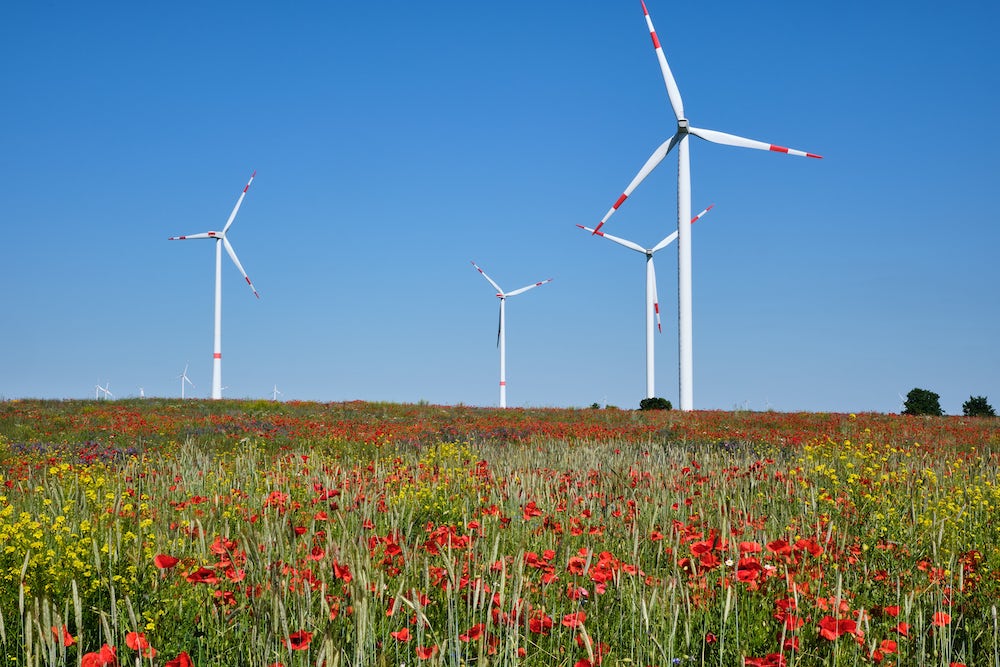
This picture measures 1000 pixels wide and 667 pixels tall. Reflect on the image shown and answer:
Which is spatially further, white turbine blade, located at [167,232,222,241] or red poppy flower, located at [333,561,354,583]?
white turbine blade, located at [167,232,222,241]

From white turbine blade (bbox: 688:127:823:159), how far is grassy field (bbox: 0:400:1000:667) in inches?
837

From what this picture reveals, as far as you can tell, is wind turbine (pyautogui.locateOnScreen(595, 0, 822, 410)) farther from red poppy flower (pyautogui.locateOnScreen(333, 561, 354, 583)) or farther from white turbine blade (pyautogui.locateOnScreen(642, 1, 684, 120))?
red poppy flower (pyautogui.locateOnScreen(333, 561, 354, 583))

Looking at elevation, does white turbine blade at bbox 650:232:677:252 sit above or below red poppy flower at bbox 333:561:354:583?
above

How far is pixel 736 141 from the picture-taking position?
36250 mm

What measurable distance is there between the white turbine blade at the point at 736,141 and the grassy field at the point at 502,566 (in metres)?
21.3

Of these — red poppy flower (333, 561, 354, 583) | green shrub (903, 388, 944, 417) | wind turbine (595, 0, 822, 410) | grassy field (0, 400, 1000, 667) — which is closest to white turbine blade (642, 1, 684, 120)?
wind turbine (595, 0, 822, 410)

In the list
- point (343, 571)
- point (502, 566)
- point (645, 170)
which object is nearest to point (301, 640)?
point (343, 571)

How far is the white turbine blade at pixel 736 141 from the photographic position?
34.2 metres

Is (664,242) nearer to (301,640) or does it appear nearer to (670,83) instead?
(670,83)

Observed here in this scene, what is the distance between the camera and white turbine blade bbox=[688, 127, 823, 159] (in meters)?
34.2

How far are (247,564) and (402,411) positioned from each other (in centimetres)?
2600

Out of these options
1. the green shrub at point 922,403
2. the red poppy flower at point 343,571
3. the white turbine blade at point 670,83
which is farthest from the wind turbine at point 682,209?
the red poppy flower at point 343,571

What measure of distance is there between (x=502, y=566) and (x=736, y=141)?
35411mm

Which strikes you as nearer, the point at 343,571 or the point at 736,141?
the point at 343,571
